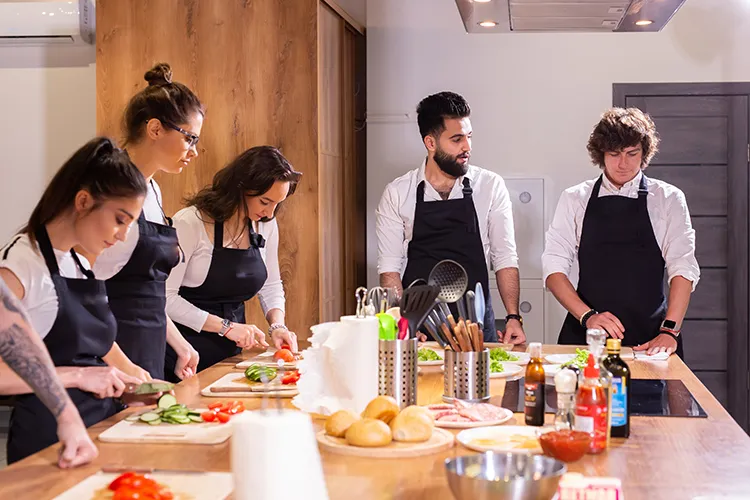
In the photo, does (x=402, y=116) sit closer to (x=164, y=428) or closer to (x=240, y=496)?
(x=164, y=428)

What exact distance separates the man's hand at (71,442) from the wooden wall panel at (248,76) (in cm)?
287

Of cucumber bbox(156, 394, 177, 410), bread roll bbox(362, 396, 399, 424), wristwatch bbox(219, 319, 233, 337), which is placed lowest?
cucumber bbox(156, 394, 177, 410)

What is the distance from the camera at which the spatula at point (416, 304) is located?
7.39 feet

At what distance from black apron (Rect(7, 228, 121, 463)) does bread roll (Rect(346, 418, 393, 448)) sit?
733mm

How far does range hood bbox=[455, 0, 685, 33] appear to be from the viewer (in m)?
3.03

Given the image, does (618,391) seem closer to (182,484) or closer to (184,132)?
(182,484)

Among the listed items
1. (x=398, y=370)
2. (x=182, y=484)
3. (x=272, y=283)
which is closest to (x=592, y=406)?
(x=398, y=370)

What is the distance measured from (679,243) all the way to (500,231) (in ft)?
2.65

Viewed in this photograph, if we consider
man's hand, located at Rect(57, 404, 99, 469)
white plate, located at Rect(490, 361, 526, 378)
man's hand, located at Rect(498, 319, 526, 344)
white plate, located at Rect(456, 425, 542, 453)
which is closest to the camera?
man's hand, located at Rect(57, 404, 99, 469)

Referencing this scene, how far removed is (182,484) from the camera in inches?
64.4

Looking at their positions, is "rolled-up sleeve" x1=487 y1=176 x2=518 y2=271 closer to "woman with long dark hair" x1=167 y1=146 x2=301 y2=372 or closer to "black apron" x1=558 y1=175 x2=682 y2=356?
"black apron" x1=558 y1=175 x2=682 y2=356

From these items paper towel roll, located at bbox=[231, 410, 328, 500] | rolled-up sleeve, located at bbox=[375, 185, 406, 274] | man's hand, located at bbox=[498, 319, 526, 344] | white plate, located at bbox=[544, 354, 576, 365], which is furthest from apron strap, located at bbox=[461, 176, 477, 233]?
paper towel roll, located at bbox=[231, 410, 328, 500]

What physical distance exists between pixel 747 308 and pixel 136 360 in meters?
3.59

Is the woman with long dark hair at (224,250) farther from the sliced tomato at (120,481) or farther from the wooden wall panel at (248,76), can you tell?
the sliced tomato at (120,481)
